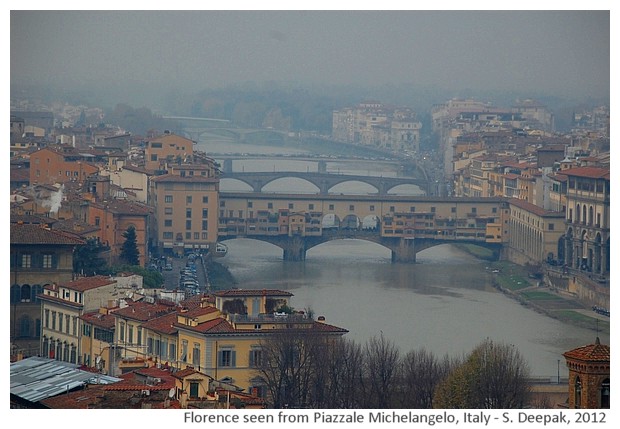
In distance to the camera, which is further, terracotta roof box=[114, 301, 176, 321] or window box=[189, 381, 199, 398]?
terracotta roof box=[114, 301, 176, 321]

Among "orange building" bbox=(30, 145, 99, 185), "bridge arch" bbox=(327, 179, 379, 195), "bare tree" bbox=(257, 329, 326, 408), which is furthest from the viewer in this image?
"bridge arch" bbox=(327, 179, 379, 195)

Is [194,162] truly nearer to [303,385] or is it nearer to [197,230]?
[197,230]

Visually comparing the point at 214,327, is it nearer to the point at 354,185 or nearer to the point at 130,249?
the point at 130,249

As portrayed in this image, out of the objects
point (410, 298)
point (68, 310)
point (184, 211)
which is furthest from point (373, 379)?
point (184, 211)

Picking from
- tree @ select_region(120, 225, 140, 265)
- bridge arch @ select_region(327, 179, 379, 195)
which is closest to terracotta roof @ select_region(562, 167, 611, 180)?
tree @ select_region(120, 225, 140, 265)

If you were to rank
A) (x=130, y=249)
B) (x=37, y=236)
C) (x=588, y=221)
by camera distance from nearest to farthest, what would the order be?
1. (x=37, y=236)
2. (x=130, y=249)
3. (x=588, y=221)

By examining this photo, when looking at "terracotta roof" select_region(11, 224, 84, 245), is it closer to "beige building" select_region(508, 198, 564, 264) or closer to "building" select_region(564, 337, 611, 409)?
"building" select_region(564, 337, 611, 409)

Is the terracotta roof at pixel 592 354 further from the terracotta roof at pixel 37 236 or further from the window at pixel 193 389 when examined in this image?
the terracotta roof at pixel 37 236
